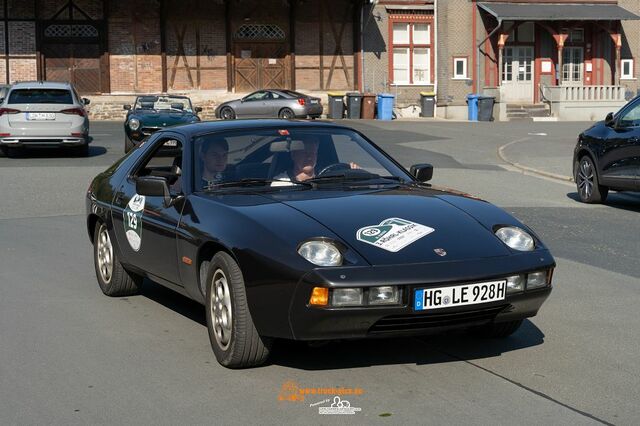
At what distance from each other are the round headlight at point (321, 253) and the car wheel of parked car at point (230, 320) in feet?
1.41

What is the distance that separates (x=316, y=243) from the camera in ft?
18.6

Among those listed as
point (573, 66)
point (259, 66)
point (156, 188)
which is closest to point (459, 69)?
point (573, 66)

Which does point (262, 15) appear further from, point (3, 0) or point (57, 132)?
point (57, 132)

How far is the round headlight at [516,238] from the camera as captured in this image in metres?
6.07

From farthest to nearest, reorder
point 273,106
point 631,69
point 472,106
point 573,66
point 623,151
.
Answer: point 631,69, point 573,66, point 472,106, point 273,106, point 623,151

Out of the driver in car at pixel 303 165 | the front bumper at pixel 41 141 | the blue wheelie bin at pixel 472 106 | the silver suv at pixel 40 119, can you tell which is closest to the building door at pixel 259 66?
the blue wheelie bin at pixel 472 106

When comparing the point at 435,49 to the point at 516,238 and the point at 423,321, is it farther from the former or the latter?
the point at 423,321

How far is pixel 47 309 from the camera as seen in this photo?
25.6 ft

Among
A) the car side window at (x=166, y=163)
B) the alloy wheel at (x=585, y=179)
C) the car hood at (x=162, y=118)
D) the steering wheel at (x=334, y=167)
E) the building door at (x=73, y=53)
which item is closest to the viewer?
the steering wheel at (x=334, y=167)

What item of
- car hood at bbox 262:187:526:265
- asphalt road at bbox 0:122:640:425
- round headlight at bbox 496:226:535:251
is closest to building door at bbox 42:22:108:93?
asphalt road at bbox 0:122:640:425

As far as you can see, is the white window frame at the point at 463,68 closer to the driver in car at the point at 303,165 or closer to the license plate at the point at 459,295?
the driver in car at the point at 303,165

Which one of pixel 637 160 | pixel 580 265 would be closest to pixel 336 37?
pixel 637 160

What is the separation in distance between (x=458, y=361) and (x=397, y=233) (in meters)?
0.87

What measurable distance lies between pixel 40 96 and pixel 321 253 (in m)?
18.1
